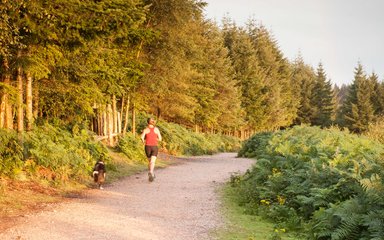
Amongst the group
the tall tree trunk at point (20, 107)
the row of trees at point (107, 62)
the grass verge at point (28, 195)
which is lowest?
the grass verge at point (28, 195)

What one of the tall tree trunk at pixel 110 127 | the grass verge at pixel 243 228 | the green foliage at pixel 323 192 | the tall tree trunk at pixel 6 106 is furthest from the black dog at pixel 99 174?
the tall tree trunk at pixel 110 127

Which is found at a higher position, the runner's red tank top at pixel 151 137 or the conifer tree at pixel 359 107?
the conifer tree at pixel 359 107

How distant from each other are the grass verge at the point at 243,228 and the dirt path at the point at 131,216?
22cm

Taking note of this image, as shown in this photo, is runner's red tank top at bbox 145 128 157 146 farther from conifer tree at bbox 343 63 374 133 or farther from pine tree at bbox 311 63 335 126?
pine tree at bbox 311 63 335 126

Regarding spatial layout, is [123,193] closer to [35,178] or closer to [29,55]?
[35,178]

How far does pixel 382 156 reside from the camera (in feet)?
23.5

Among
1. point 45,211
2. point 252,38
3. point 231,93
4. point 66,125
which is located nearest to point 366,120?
point 252,38

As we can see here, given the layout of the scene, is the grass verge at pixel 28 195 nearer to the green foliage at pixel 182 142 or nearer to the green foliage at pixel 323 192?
the green foliage at pixel 323 192

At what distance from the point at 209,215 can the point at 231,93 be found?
1451 inches

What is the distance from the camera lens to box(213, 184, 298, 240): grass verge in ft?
22.1

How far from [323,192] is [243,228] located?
1.60 meters

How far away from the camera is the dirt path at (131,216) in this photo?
21.7 feet

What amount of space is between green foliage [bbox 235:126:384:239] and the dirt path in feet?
4.14

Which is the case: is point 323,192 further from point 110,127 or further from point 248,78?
point 248,78
